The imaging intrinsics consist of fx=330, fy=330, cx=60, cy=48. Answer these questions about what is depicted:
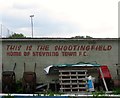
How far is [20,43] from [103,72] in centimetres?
410

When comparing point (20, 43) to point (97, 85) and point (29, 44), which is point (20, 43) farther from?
point (97, 85)

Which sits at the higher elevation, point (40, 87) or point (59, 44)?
point (59, 44)

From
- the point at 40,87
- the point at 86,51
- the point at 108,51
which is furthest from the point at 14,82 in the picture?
the point at 108,51

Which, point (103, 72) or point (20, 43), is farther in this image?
point (20, 43)

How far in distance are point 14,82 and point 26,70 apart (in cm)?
121

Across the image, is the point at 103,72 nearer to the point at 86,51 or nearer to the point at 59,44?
the point at 86,51

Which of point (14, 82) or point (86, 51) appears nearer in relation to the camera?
point (14, 82)

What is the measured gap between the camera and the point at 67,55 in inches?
606

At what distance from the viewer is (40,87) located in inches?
569

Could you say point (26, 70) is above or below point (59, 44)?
below

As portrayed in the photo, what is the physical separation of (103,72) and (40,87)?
285 centimetres

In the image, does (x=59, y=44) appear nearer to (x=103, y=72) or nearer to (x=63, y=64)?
(x=63, y=64)

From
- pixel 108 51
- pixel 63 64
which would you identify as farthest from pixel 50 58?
pixel 108 51

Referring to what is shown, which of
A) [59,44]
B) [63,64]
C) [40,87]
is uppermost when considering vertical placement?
[59,44]
